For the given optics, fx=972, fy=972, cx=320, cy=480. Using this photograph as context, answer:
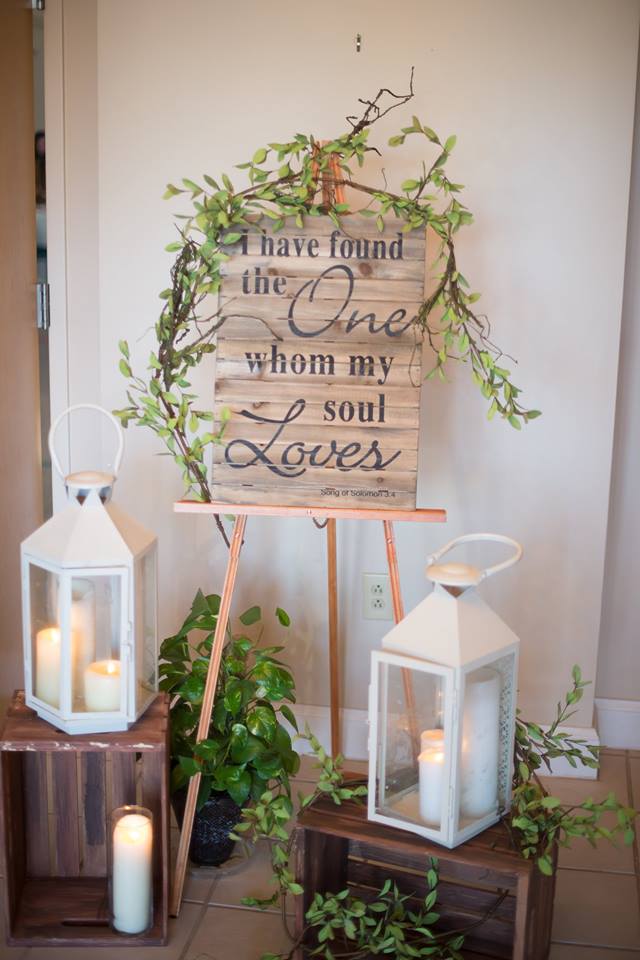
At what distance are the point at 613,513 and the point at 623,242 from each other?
0.71 metres

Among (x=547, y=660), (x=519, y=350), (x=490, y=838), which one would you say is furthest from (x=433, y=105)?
(x=490, y=838)

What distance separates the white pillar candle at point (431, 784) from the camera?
157cm

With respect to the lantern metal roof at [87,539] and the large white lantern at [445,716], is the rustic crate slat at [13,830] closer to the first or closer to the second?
the lantern metal roof at [87,539]

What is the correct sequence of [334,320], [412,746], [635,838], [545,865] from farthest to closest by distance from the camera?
1. [635,838]
2. [334,320]
3. [412,746]
4. [545,865]

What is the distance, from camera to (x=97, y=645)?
1.75 m

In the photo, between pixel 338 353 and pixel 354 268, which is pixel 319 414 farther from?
pixel 354 268

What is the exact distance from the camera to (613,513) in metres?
2.55

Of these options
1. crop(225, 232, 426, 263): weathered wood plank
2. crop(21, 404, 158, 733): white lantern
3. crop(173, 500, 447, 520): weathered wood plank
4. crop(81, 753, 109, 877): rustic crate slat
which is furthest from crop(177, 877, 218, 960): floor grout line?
crop(225, 232, 426, 263): weathered wood plank

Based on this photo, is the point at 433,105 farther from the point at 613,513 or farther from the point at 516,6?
the point at 613,513

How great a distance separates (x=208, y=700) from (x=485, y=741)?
600mm

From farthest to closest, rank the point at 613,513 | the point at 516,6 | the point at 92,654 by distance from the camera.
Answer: the point at 613,513, the point at 516,6, the point at 92,654

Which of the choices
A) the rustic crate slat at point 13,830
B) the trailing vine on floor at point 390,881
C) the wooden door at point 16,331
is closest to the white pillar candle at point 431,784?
the trailing vine on floor at point 390,881

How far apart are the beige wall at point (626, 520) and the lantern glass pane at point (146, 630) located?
4.23 ft

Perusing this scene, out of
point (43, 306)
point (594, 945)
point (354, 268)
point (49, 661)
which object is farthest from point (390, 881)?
point (43, 306)
